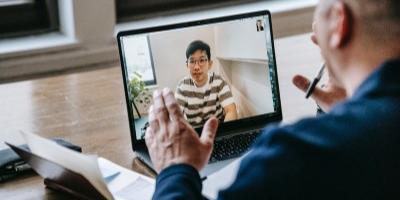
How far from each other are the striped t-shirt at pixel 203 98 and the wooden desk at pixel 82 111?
0.56 feet

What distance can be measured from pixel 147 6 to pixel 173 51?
145cm

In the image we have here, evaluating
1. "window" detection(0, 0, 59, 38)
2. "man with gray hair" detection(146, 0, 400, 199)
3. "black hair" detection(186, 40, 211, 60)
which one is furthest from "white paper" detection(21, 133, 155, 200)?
"window" detection(0, 0, 59, 38)

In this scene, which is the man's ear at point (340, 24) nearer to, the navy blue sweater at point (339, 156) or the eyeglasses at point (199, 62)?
the navy blue sweater at point (339, 156)

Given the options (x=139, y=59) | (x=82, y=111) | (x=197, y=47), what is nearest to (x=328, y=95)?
(x=197, y=47)

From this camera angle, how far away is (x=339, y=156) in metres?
0.82

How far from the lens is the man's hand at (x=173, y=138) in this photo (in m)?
1.19

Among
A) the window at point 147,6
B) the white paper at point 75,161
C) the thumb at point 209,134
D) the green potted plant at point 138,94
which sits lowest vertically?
the white paper at point 75,161

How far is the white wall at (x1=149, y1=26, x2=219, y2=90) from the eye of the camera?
1568mm

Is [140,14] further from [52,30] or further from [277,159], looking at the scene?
[277,159]

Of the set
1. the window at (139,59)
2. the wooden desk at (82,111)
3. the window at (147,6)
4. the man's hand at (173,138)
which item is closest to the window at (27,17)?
the window at (147,6)

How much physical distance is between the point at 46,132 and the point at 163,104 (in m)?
0.49

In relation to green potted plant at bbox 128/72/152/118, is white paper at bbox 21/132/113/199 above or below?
below

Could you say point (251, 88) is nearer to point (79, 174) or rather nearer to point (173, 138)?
point (173, 138)

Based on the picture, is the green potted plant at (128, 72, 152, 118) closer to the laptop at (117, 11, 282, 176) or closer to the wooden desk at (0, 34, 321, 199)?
the laptop at (117, 11, 282, 176)
